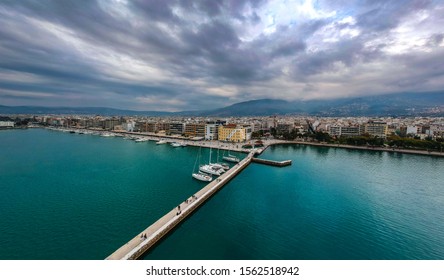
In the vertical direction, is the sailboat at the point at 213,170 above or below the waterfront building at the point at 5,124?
below

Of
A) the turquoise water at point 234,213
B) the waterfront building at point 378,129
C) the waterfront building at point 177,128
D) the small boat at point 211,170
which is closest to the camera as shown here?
the turquoise water at point 234,213

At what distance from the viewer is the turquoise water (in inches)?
390

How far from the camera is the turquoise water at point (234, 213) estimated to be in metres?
9.90

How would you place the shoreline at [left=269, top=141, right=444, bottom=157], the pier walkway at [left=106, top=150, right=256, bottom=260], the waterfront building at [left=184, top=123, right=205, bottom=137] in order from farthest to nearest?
the waterfront building at [left=184, top=123, right=205, bottom=137] → the shoreline at [left=269, top=141, right=444, bottom=157] → the pier walkway at [left=106, top=150, right=256, bottom=260]

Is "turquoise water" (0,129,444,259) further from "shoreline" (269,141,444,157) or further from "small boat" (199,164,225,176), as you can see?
A: "shoreline" (269,141,444,157)

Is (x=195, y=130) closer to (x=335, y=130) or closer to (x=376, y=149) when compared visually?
(x=335, y=130)

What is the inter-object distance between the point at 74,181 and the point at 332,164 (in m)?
27.6

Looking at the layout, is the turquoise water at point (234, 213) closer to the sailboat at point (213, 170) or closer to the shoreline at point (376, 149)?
the sailboat at point (213, 170)

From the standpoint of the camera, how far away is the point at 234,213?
13656mm

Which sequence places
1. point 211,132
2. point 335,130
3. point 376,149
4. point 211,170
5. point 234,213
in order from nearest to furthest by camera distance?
1. point 234,213
2. point 211,170
3. point 376,149
4. point 211,132
5. point 335,130

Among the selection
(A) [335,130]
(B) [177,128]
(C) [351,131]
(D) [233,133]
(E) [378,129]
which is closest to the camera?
(D) [233,133]

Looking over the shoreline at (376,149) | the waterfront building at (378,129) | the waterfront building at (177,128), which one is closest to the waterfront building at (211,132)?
the waterfront building at (177,128)

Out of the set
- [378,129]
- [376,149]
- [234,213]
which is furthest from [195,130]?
[378,129]

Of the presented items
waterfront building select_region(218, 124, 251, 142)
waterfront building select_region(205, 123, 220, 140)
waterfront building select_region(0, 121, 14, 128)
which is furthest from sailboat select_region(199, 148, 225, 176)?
waterfront building select_region(0, 121, 14, 128)
